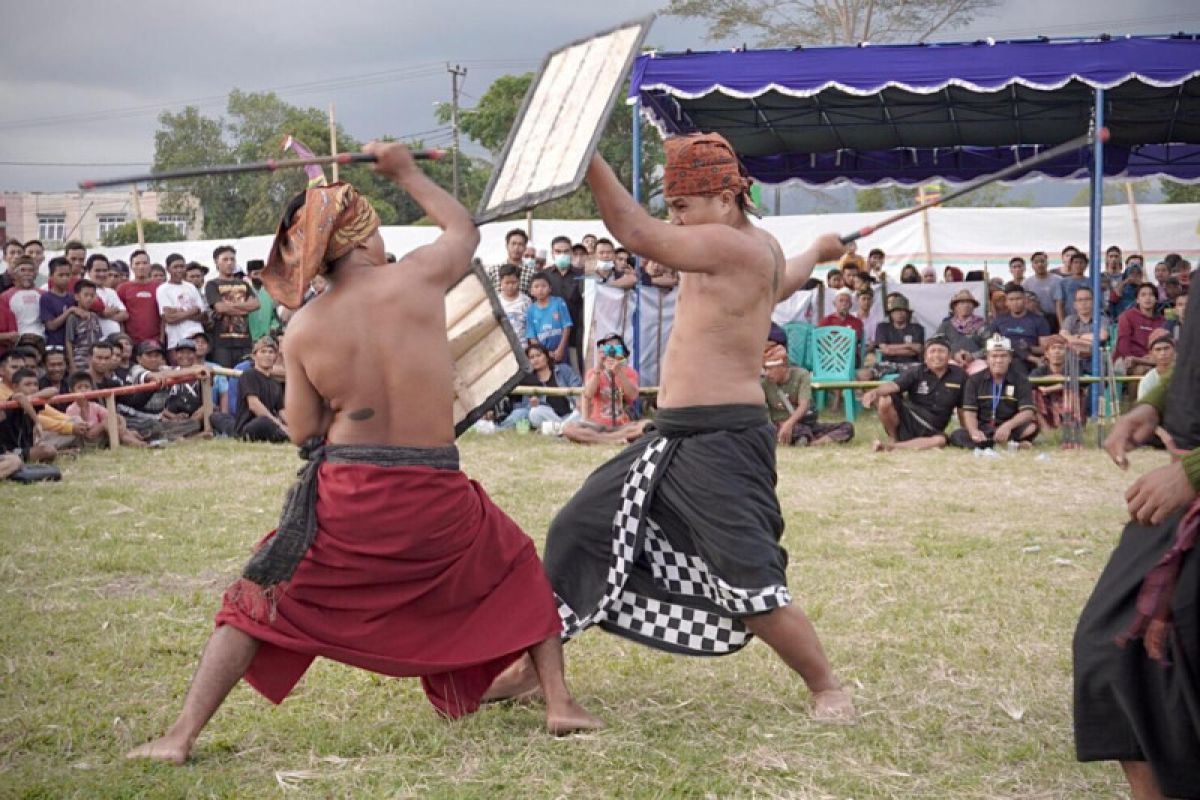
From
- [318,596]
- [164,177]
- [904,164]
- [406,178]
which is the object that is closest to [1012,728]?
[318,596]

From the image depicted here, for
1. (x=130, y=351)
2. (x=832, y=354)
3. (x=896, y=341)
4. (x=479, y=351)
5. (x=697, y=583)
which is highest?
(x=479, y=351)

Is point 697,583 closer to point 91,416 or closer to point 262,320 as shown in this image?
point 91,416

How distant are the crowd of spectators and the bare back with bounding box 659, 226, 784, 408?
311 inches

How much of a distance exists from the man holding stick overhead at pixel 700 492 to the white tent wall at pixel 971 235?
53.9 feet

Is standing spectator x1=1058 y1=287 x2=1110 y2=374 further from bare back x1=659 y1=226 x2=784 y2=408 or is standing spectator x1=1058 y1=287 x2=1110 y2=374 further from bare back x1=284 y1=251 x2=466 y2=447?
bare back x1=284 y1=251 x2=466 y2=447

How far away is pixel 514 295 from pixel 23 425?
5.11 meters

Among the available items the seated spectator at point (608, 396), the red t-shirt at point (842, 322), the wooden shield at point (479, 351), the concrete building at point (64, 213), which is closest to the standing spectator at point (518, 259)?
the seated spectator at point (608, 396)

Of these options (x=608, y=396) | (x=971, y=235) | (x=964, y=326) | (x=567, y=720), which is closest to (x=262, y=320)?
(x=608, y=396)

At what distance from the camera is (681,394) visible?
4.32m

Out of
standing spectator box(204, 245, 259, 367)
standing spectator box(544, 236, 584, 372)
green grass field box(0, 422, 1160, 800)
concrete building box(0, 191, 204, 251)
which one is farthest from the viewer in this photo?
concrete building box(0, 191, 204, 251)

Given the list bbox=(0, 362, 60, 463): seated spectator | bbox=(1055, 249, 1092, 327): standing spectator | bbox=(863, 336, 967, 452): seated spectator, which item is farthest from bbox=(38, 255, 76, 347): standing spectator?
bbox=(1055, 249, 1092, 327): standing spectator

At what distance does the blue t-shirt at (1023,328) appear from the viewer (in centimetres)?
1427

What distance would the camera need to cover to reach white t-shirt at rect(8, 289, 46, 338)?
12383 mm

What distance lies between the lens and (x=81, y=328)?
1270 centimetres
